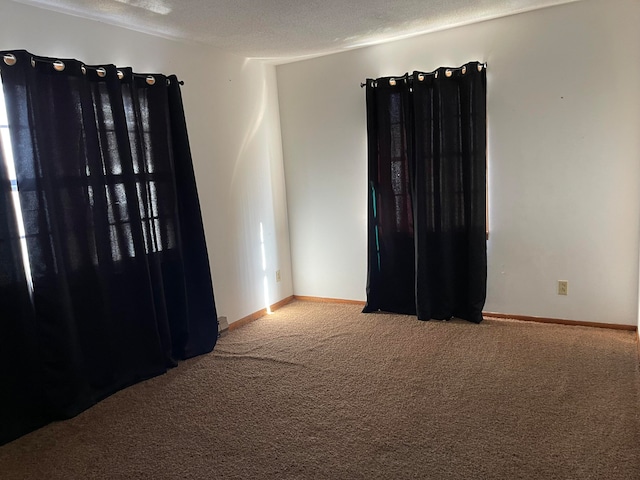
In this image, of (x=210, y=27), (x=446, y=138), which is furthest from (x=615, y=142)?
(x=210, y=27)

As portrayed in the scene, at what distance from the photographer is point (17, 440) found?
2324mm

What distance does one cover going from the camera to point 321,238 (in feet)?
13.9

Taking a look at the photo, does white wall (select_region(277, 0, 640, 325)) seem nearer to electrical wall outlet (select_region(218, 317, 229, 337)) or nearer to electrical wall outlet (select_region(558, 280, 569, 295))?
electrical wall outlet (select_region(558, 280, 569, 295))

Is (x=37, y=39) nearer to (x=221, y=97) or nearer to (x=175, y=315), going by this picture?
(x=221, y=97)

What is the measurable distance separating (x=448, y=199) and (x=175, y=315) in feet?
6.94

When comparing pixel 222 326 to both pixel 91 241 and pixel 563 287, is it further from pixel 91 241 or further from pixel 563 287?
pixel 563 287

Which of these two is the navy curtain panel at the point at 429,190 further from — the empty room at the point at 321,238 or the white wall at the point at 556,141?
the white wall at the point at 556,141

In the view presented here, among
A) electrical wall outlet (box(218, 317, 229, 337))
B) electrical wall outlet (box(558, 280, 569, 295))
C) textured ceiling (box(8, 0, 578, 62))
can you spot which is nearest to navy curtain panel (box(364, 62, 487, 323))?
textured ceiling (box(8, 0, 578, 62))

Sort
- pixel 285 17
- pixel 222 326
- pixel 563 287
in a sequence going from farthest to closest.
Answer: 1. pixel 222 326
2. pixel 563 287
3. pixel 285 17

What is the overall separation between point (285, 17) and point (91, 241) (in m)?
1.76

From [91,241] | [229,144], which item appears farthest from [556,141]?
[91,241]

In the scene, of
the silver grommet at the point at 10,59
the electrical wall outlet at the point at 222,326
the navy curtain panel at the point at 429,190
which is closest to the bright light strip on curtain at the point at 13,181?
the silver grommet at the point at 10,59

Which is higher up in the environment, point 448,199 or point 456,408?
point 448,199

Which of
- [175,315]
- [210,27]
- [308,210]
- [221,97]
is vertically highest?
[210,27]
